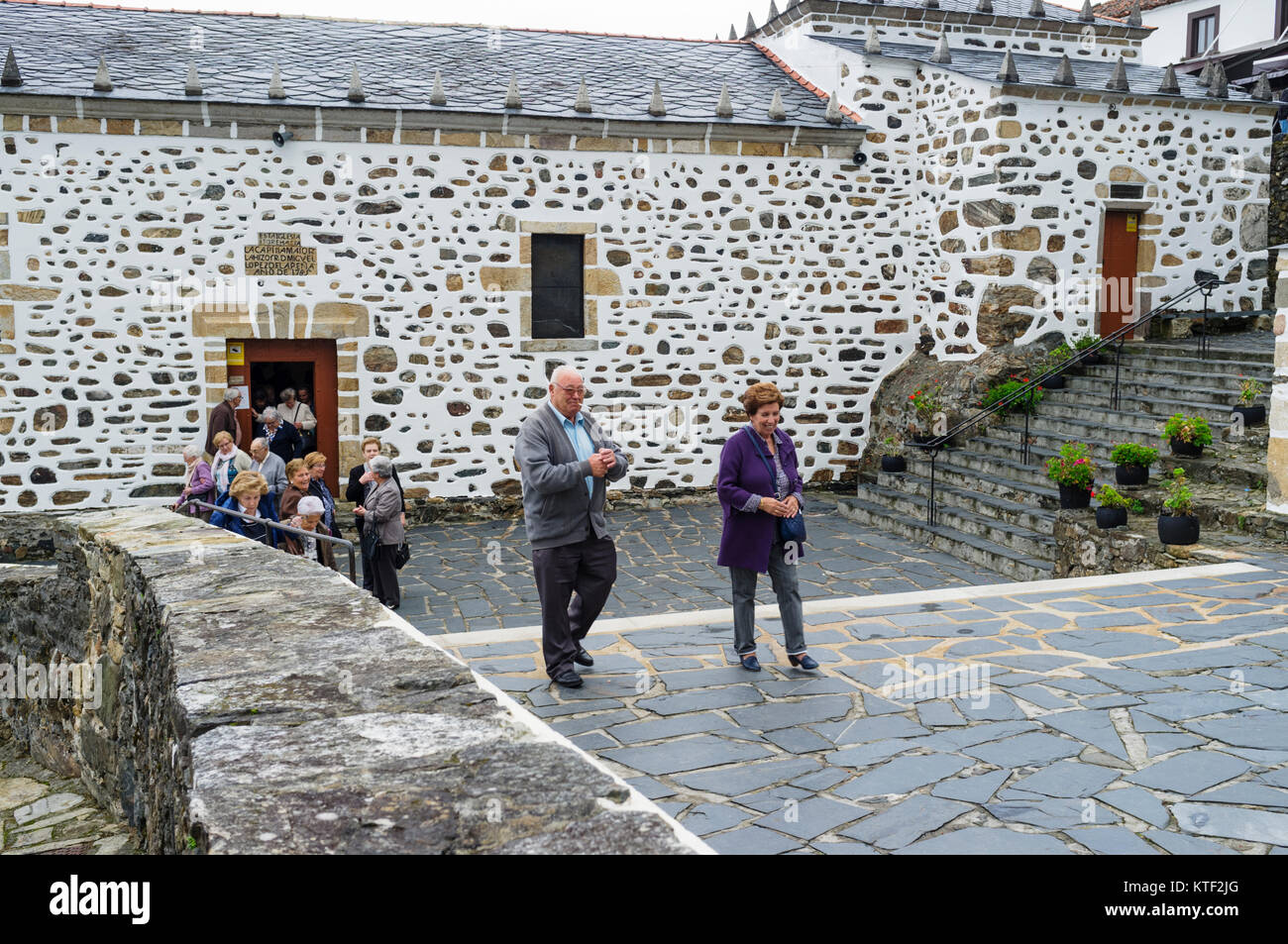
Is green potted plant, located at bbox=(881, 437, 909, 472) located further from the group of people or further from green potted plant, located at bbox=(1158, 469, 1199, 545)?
the group of people

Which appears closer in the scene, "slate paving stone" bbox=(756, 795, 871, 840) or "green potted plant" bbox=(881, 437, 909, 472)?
"slate paving stone" bbox=(756, 795, 871, 840)

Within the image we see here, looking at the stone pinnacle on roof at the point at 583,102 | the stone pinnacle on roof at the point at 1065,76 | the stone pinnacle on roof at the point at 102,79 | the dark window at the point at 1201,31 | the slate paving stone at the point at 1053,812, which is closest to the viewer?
the slate paving stone at the point at 1053,812

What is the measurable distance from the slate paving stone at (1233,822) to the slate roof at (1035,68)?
11.2 metres

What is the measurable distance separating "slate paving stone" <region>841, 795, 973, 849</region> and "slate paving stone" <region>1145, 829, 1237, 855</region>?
0.63 meters

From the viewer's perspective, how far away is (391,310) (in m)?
13.3

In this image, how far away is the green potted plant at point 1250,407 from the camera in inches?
444

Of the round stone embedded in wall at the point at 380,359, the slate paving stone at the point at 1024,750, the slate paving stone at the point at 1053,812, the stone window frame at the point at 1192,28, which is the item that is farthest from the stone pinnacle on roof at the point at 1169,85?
the stone window frame at the point at 1192,28

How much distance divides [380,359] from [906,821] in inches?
406

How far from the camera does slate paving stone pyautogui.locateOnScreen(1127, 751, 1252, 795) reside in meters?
4.38

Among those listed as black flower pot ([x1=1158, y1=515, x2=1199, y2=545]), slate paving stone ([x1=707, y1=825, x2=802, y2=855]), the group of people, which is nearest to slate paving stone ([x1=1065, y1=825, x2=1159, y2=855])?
slate paving stone ([x1=707, y1=825, x2=802, y2=855])

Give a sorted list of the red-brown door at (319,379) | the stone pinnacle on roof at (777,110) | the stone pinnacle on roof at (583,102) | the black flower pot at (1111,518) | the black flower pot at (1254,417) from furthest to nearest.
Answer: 1. the stone pinnacle on roof at (777,110)
2. the stone pinnacle on roof at (583,102)
3. the red-brown door at (319,379)
4. the black flower pot at (1254,417)
5. the black flower pot at (1111,518)

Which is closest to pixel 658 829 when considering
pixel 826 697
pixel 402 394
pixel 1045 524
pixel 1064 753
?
pixel 1064 753

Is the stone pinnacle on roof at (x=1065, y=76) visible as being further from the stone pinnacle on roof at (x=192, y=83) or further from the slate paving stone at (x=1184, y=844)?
the slate paving stone at (x=1184, y=844)
